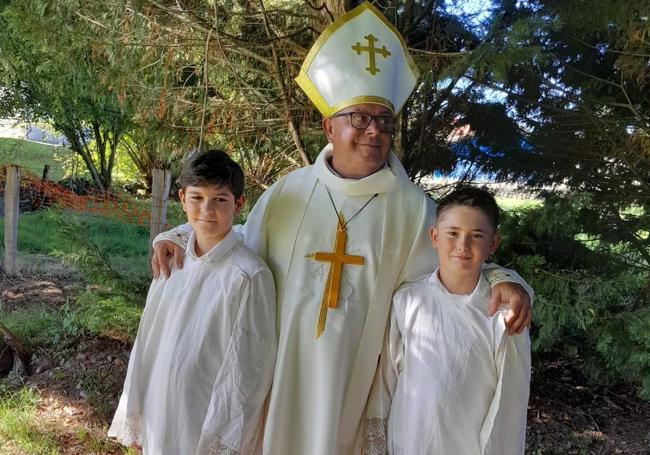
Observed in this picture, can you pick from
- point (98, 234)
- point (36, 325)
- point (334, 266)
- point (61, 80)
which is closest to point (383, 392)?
point (334, 266)

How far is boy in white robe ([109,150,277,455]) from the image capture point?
6.48 feet

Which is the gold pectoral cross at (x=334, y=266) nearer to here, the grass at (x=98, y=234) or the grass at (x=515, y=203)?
the grass at (x=515, y=203)

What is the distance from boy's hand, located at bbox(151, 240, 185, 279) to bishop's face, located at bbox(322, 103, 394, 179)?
76 centimetres

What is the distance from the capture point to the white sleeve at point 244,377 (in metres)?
1.96

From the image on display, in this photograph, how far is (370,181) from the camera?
213cm

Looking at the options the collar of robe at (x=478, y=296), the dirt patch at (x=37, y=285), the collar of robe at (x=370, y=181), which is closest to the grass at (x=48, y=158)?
the dirt patch at (x=37, y=285)

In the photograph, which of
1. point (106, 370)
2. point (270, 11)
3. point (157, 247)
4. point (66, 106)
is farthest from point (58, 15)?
point (66, 106)

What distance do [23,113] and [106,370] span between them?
6.02 m

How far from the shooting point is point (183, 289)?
2.10m

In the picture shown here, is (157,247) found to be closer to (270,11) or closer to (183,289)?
(183,289)

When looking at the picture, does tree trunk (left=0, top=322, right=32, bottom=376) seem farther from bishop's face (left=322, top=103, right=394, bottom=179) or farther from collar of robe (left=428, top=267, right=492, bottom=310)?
collar of robe (left=428, top=267, right=492, bottom=310)

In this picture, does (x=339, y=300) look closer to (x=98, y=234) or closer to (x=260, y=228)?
(x=260, y=228)

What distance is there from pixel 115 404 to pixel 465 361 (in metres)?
3.26

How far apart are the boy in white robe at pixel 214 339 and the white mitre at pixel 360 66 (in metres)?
0.52
